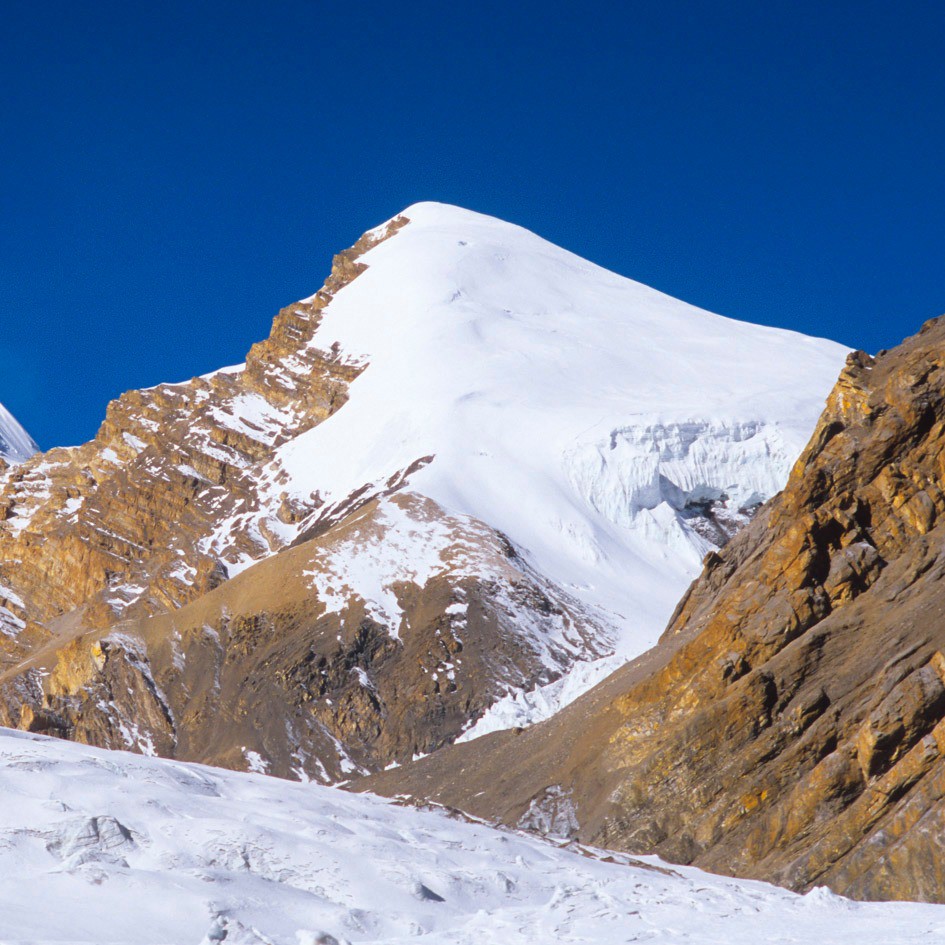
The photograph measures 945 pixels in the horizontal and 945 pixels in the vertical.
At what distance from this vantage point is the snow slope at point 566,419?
9600 cm

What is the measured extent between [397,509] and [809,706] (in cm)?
5483

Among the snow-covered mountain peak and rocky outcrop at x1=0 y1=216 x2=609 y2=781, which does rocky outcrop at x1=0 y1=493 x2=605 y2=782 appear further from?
the snow-covered mountain peak

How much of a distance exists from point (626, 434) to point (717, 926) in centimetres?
9148

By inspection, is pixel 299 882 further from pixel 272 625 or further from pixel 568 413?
pixel 568 413

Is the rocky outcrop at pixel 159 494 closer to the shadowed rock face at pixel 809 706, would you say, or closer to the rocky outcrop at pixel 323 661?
the rocky outcrop at pixel 323 661

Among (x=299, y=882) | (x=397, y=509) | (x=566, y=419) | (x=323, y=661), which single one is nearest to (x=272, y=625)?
(x=323, y=661)

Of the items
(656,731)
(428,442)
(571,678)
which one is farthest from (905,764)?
(428,442)

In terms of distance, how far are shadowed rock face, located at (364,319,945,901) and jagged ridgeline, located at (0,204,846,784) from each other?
4.13 meters

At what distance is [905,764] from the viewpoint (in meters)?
31.6

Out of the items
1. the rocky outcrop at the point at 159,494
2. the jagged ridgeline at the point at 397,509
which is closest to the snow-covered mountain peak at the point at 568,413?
the jagged ridgeline at the point at 397,509

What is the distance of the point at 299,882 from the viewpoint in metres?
20.4

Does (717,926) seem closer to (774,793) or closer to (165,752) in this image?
(774,793)

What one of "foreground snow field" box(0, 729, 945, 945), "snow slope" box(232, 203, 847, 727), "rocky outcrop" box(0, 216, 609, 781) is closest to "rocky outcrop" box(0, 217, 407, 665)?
"rocky outcrop" box(0, 216, 609, 781)

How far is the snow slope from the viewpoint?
96000 mm
